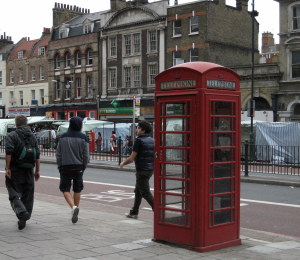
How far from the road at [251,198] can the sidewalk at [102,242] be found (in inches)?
58.6

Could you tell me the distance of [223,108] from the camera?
6.84 meters

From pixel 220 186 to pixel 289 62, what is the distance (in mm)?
29312

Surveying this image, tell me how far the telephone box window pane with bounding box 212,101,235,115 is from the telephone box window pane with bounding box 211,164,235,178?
705mm

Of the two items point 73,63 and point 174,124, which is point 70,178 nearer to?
point 174,124

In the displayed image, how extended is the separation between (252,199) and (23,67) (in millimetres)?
50167

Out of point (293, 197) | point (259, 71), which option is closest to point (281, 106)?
point (259, 71)

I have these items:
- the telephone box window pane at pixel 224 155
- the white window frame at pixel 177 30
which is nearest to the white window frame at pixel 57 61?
the white window frame at pixel 177 30

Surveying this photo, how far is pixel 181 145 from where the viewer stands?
6.79 m

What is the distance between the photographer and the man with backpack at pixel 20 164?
26.1 feet

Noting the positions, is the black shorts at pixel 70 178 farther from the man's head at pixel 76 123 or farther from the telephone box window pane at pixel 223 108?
the telephone box window pane at pixel 223 108

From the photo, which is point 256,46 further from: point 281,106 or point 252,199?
point 252,199

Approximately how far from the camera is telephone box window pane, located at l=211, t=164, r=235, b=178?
671 cm

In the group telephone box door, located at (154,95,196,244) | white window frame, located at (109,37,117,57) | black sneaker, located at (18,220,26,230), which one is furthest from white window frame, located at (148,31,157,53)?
telephone box door, located at (154,95,196,244)

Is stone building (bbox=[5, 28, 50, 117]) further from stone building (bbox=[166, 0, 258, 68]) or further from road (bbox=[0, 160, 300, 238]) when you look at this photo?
road (bbox=[0, 160, 300, 238])
